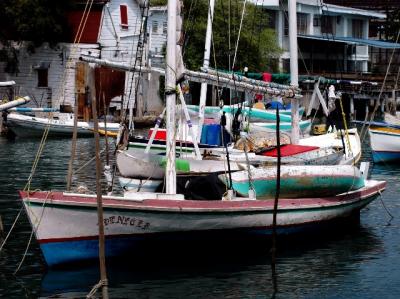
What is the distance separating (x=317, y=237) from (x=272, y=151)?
5620 millimetres

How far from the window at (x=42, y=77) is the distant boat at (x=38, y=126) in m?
11.2

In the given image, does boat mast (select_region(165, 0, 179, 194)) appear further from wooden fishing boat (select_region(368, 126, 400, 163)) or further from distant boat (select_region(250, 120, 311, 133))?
wooden fishing boat (select_region(368, 126, 400, 163))

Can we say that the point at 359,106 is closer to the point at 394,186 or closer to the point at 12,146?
the point at 12,146

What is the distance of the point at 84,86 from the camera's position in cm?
6412

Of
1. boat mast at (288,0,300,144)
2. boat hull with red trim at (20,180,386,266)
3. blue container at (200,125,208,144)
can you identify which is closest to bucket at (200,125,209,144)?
blue container at (200,125,208,144)

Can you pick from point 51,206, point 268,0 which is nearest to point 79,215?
point 51,206

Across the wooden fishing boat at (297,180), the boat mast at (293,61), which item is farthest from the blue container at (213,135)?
the wooden fishing boat at (297,180)

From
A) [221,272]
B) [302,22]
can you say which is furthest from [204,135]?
[302,22]

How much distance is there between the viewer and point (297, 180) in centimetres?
2462

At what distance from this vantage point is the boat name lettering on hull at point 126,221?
21.3 m

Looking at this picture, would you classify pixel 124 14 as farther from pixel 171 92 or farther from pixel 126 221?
pixel 126 221

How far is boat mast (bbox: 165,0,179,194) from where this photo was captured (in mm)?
22406

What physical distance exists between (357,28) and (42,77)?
125 ft

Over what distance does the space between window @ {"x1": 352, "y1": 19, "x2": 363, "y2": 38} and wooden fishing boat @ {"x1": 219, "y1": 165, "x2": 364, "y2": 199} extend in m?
72.2
